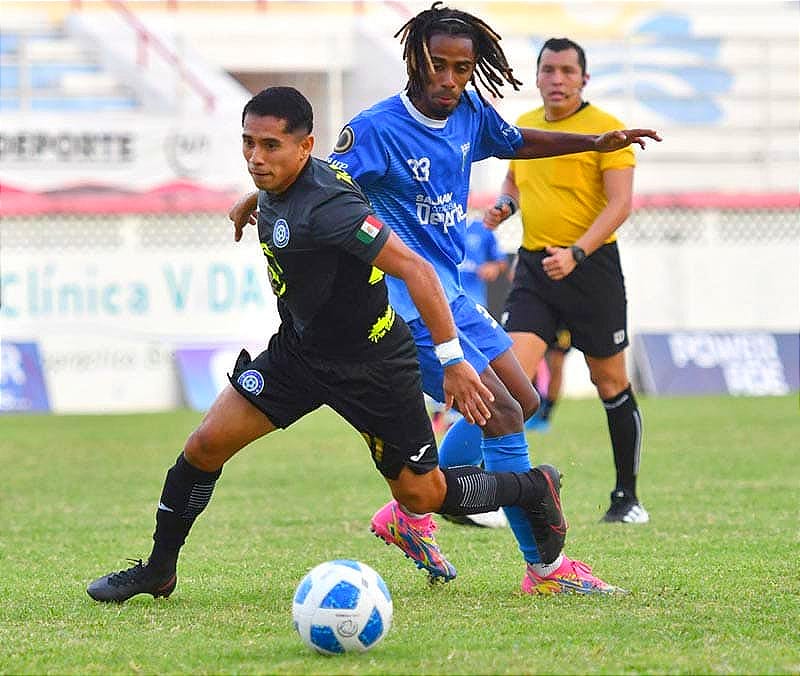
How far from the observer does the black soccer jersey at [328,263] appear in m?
4.97

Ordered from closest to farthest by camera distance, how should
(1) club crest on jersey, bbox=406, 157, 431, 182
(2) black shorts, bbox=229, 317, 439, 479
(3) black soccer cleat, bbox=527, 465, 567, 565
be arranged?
1. (2) black shorts, bbox=229, 317, 439, 479
2. (3) black soccer cleat, bbox=527, 465, 567, 565
3. (1) club crest on jersey, bbox=406, 157, 431, 182

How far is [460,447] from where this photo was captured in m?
7.06

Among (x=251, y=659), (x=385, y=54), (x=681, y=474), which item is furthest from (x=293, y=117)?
(x=385, y=54)

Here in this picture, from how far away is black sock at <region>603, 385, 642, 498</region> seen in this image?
7969mm

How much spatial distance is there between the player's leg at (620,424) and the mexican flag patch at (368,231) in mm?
3268

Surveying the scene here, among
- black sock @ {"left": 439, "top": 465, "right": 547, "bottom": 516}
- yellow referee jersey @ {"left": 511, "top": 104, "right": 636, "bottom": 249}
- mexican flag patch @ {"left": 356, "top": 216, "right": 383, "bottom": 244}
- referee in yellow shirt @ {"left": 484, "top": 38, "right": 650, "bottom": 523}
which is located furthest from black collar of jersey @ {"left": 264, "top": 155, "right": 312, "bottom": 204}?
yellow referee jersey @ {"left": 511, "top": 104, "right": 636, "bottom": 249}

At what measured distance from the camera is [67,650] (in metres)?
4.79

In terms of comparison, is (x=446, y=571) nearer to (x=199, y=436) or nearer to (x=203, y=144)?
(x=199, y=436)

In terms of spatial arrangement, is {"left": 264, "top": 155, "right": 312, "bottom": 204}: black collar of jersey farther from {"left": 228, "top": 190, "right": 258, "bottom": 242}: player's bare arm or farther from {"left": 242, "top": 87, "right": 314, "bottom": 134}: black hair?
{"left": 228, "top": 190, "right": 258, "bottom": 242}: player's bare arm

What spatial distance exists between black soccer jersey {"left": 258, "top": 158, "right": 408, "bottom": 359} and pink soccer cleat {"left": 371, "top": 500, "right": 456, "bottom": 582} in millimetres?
961

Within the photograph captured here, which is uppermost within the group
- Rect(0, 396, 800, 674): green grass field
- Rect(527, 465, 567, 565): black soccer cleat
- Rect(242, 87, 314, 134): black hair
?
Rect(242, 87, 314, 134): black hair

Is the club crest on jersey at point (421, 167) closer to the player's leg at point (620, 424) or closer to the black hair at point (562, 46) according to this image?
the black hair at point (562, 46)

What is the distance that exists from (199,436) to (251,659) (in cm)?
120

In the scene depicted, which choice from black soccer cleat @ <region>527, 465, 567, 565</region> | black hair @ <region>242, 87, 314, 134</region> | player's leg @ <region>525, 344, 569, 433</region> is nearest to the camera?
black hair @ <region>242, 87, 314, 134</region>
